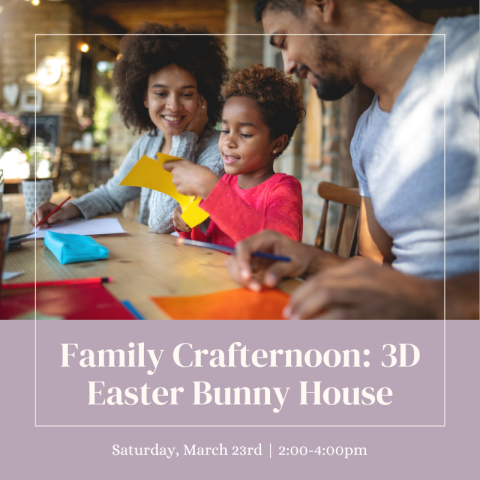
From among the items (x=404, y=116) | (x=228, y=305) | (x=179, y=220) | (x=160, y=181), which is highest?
(x=404, y=116)

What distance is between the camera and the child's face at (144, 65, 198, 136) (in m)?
1.69

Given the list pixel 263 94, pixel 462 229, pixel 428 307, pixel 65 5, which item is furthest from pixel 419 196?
pixel 65 5

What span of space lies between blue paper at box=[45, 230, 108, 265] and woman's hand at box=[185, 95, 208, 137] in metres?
0.88

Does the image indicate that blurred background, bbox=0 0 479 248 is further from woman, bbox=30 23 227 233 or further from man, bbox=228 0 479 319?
man, bbox=228 0 479 319

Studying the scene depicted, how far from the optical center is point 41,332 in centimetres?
66

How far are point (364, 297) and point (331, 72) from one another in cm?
56

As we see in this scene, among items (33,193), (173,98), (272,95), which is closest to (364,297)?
(272,95)

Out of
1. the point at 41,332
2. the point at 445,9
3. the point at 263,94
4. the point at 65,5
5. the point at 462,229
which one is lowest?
the point at 41,332

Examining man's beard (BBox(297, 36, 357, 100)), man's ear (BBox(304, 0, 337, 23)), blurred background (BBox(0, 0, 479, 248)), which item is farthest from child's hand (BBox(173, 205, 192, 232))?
blurred background (BBox(0, 0, 479, 248))

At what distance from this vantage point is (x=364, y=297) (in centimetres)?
56

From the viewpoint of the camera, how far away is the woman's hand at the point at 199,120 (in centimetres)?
176

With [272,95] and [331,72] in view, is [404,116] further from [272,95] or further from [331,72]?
[272,95]

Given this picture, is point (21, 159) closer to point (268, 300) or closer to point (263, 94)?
point (263, 94)

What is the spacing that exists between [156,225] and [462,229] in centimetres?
94
